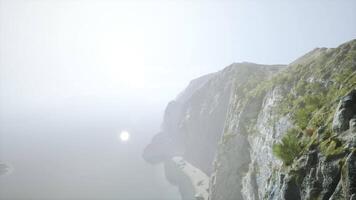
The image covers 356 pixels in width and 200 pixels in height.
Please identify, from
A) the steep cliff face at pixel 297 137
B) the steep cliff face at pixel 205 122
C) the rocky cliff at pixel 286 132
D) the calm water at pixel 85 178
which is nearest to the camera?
the steep cliff face at pixel 297 137

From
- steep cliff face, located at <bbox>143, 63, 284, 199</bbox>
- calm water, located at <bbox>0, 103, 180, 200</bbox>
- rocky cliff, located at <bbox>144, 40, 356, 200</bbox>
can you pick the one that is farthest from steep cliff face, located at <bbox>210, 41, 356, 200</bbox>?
calm water, located at <bbox>0, 103, 180, 200</bbox>

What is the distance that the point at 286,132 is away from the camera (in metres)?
39.0

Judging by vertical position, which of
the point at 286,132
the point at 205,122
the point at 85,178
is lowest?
the point at 85,178

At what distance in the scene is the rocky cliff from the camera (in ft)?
54.1

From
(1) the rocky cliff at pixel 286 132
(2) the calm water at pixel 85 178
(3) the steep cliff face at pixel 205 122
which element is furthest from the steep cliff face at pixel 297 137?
(2) the calm water at pixel 85 178

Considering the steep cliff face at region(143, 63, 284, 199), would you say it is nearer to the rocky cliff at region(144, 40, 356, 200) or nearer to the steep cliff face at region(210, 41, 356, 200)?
the rocky cliff at region(144, 40, 356, 200)

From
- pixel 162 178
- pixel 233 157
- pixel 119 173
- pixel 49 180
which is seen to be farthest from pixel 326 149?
pixel 49 180

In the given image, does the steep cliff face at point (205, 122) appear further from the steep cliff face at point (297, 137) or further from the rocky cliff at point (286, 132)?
the steep cliff face at point (297, 137)

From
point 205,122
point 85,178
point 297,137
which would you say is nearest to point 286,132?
point 297,137

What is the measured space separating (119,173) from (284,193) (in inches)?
5527

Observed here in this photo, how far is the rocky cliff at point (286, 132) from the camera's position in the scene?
16500mm

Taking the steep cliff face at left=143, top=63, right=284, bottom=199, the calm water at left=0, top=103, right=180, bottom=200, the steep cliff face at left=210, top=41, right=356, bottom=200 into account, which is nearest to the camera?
the steep cliff face at left=210, top=41, right=356, bottom=200

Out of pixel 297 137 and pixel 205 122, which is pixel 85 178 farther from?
pixel 297 137

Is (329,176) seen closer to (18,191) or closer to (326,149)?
(326,149)
